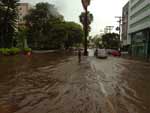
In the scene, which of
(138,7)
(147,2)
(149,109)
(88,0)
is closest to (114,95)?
(149,109)

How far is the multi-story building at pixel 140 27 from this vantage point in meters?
69.3

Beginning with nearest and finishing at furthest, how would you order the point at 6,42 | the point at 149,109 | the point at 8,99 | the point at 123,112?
1. the point at 123,112
2. the point at 149,109
3. the point at 8,99
4. the point at 6,42

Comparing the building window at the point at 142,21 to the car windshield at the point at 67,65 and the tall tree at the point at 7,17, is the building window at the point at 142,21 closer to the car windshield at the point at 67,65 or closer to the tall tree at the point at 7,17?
the car windshield at the point at 67,65

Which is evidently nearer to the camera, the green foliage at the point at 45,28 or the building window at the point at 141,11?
the building window at the point at 141,11

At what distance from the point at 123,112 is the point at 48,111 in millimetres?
2326

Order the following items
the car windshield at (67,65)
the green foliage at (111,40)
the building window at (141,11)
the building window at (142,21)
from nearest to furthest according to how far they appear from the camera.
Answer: the car windshield at (67,65)
the building window at (142,21)
the building window at (141,11)
the green foliage at (111,40)

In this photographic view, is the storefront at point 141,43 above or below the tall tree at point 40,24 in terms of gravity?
below

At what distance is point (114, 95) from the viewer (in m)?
12.5

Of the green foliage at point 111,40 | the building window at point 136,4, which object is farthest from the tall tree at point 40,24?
the green foliage at point 111,40

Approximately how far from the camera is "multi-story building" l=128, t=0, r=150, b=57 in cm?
6931

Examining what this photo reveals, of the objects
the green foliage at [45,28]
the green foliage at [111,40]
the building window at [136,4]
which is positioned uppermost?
the building window at [136,4]

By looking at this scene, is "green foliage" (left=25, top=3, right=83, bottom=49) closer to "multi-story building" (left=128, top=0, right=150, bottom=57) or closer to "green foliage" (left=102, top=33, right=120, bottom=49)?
"multi-story building" (left=128, top=0, right=150, bottom=57)

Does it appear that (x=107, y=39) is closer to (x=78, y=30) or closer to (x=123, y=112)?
(x=78, y=30)

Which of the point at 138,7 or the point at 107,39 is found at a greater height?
the point at 138,7
